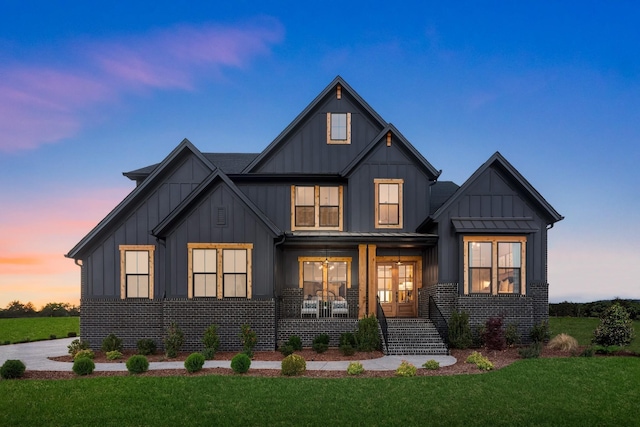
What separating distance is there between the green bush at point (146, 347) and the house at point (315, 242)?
88 centimetres

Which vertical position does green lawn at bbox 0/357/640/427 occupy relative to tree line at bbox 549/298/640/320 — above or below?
above

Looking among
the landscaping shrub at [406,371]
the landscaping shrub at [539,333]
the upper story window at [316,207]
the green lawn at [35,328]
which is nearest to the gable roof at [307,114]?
the upper story window at [316,207]

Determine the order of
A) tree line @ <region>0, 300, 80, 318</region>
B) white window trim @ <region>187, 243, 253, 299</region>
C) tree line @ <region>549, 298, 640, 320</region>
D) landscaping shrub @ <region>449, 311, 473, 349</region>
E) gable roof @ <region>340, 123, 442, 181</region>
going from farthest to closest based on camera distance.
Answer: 1. tree line @ <region>0, 300, 80, 318</region>
2. tree line @ <region>549, 298, 640, 320</region>
3. gable roof @ <region>340, 123, 442, 181</region>
4. white window trim @ <region>187, 243, 253, 299</region>
5. landscaping shrub @ <region>449, 311, 473, 349</region>

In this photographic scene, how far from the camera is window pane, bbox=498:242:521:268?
2088cm

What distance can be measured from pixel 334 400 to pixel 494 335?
29.9ft

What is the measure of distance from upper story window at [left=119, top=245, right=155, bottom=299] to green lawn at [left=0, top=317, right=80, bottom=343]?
30.0 feet

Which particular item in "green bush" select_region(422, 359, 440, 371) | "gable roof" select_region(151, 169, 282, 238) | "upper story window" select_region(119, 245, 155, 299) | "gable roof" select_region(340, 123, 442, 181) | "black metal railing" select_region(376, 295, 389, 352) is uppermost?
"gable roof" select_region(340, 123, 442, 181)

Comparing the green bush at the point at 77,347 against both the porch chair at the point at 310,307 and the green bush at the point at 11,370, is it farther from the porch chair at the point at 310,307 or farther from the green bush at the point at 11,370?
the porch chair at the point at 310,307

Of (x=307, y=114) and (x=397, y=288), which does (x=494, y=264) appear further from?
(x=307, y=114)

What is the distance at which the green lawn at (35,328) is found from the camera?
2797 cm

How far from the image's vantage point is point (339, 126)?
924 inches

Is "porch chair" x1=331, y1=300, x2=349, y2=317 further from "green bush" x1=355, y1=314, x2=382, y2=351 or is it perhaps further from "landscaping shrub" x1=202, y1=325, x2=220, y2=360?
"landscaping shrub" x1=202, y1=325, x2=220, y2=360

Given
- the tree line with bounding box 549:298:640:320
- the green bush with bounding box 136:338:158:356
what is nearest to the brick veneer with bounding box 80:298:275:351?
the green bush with bounding box 136:338:158:356

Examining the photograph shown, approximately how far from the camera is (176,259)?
19.8 metres
